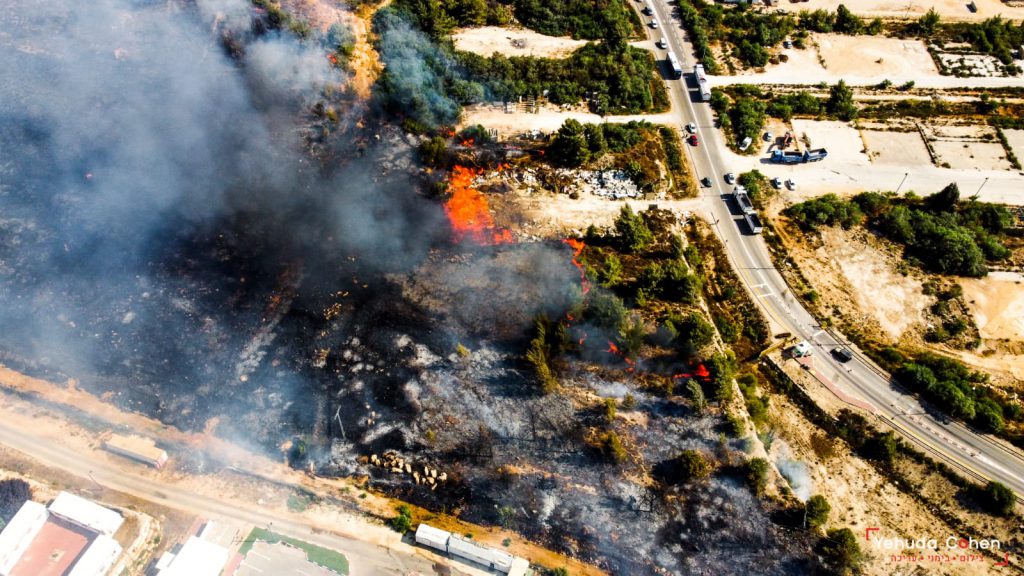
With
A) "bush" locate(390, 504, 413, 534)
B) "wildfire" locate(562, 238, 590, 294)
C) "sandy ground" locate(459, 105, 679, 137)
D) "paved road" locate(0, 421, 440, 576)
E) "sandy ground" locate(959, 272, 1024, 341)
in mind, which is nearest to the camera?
"paved road" locate(0, 421, 440, 576)

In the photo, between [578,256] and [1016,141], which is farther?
[1016,141]

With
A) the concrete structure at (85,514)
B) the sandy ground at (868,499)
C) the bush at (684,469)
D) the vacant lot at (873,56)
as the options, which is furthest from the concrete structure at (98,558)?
the vacant lot at (873,56)

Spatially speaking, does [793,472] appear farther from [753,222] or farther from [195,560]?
[195,560]

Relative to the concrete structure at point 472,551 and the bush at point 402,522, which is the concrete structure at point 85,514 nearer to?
the bush at point 402,522

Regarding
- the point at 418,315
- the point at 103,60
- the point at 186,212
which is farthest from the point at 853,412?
the point at 103,60

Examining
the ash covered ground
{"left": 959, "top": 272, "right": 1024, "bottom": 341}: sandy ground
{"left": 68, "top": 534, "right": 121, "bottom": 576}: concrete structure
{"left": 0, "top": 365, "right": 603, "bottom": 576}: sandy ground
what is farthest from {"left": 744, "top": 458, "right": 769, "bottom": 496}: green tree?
{"left": 68, "top": 534, "right": 121, "bottom": 576}: concrete structure

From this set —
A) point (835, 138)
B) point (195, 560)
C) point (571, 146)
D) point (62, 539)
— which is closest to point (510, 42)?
point (571, 146)

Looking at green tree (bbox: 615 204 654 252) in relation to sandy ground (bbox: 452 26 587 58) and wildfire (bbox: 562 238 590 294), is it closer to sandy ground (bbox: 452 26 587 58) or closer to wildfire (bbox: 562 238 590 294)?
wildfire (bbox: 562 238 590 294)
